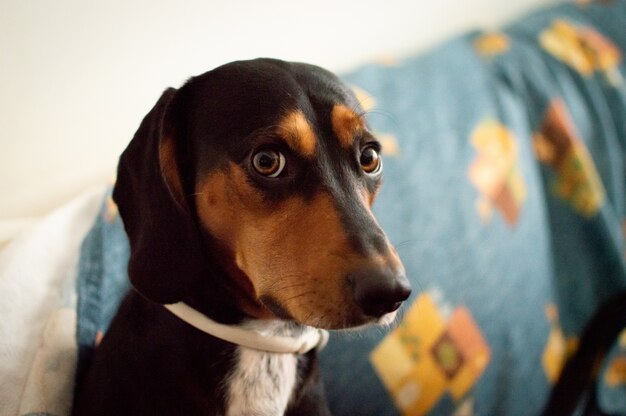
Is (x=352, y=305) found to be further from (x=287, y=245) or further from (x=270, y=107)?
(x=270, y=107)

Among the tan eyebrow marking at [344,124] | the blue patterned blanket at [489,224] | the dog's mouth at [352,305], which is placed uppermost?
the tan eyebrow marking at [344,124]

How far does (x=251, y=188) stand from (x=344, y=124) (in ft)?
0.70

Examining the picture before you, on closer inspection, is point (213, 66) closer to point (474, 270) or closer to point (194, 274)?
point (194, 274)

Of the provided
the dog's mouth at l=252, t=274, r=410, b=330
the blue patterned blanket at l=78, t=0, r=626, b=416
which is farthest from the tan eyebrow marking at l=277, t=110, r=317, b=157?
the blue patterned blanket at l=78, t=0, r=626, b=416

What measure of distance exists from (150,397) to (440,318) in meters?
0.87

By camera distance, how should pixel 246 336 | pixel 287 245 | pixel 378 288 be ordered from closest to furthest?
pixel 378 288, pixel 287 245, pixel 246 336

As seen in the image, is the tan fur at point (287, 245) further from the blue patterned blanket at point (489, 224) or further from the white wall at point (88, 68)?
the blue patterned blanket at point (489, 224)

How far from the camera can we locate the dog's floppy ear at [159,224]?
990 mm

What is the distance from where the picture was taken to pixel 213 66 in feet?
3.71

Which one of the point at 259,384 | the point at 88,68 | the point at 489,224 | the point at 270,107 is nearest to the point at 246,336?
the point at 259,384

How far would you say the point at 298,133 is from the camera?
99cm

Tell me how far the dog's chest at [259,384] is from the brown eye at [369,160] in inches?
16.8

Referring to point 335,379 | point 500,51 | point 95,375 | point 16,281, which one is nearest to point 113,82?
point 16,281

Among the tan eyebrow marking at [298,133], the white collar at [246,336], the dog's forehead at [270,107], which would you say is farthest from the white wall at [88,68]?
the white collar at [246,336]
